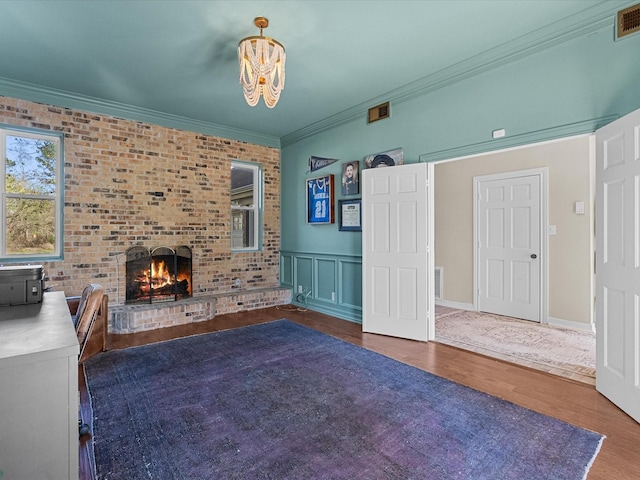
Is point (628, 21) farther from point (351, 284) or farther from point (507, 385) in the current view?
point (351, 284)

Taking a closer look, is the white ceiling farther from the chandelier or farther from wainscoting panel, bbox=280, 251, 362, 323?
wainscoting panel, bbox=280, 251, 362, 323

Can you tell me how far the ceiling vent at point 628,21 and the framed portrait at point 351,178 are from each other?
2826 millimetres

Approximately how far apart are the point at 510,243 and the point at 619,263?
275 centimetres

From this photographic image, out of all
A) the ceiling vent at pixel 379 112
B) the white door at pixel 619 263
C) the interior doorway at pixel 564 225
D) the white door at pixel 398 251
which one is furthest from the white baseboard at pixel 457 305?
the ceiling vent at pixel 379 112

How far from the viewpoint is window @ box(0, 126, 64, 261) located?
Result: 389 cm

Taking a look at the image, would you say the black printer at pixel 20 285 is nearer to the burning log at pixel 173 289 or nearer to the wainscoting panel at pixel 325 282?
the burning log at pixel 173 289

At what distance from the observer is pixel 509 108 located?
3.20 metres

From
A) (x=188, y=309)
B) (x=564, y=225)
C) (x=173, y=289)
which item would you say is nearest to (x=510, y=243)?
(x=564, y=225)

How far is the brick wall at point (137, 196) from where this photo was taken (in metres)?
Result: 4.17

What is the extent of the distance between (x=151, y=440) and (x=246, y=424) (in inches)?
22.0

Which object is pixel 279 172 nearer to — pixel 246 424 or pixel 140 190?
pixel 140 190

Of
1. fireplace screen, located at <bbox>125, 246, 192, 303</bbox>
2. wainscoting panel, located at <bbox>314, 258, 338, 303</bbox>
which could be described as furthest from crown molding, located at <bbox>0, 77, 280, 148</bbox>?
wainscoting panel, located at <bbox>314, 258, 338, 303</bbox>

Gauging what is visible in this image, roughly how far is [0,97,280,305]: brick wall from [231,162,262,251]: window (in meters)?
0.17

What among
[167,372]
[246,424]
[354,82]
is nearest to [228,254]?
[167,372]
